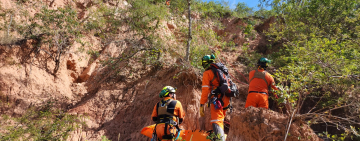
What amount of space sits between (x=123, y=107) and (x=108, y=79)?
1.44 meters

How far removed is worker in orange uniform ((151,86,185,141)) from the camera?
413cm

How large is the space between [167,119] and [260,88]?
2281 millimetres

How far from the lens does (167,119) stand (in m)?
4.29

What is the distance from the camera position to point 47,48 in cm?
726

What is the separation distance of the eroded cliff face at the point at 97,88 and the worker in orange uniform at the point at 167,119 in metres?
1.17

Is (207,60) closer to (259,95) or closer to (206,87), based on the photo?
(206,87)

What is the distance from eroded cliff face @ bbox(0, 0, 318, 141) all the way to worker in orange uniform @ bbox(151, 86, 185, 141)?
1168 millimetres

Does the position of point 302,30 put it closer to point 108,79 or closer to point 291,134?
Answer: point 291,134

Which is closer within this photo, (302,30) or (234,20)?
(302,30)

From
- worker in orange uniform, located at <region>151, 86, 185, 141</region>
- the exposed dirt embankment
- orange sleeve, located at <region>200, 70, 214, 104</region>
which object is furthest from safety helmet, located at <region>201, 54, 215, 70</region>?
the exposed dirt embankment

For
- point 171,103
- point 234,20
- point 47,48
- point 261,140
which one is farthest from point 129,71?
point 234,20

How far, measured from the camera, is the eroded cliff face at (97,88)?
229 inches

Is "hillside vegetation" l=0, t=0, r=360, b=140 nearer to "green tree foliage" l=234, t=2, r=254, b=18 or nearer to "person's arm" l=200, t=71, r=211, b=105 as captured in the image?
"person's arm" l=200, t=71, r=211, b=105

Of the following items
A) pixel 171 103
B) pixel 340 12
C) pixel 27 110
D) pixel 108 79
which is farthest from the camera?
pixel 340 12
